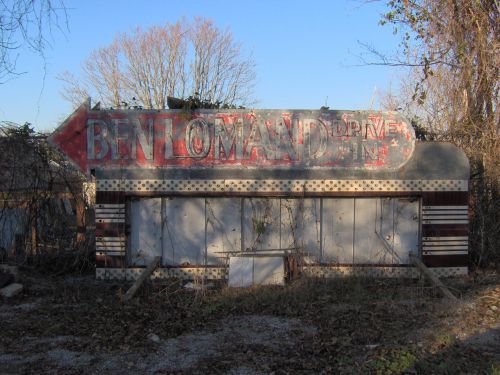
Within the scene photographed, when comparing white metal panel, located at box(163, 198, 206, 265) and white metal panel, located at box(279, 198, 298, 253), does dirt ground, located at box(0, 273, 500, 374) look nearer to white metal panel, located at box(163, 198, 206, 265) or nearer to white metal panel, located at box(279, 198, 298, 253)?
white metal panel, located at box(163, 198, 206, 265)

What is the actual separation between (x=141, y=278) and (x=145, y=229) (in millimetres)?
1187

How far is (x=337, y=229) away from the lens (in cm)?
938

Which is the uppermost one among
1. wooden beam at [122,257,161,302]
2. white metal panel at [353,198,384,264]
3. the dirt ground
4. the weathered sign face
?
the weathered sign face

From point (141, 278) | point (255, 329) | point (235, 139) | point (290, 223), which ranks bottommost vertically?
point (255, 329)

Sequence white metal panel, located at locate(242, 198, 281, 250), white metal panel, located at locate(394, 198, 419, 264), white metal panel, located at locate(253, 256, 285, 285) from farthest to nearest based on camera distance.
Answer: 1. white metal panel, located at locate(394, 198, 419, 264)
2. white metal panel, located at locate(242, 198, 281, 250)
3. white metal panel, located at locate(253, 256, 285, 285)

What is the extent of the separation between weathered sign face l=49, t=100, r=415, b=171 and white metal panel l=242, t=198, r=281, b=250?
0.70m

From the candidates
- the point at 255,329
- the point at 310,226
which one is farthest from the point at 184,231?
the point at 255,329

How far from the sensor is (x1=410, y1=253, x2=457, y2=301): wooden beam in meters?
7.77

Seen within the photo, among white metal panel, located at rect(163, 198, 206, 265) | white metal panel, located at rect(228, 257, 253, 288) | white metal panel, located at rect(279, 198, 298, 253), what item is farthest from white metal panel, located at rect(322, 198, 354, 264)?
white metal panel, located at rect(163, 198, 206, 265)

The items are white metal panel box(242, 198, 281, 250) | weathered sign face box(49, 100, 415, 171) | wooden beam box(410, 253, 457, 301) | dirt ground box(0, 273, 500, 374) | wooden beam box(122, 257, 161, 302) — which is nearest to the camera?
dirt ground box(0, 273, 500, 374)

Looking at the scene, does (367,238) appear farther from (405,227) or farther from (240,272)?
(240,272)

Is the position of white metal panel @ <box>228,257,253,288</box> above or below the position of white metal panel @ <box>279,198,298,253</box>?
below

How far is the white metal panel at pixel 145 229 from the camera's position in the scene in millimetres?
9312

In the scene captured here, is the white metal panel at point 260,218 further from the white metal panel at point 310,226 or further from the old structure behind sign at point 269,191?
the white metal panel at point 310,226
